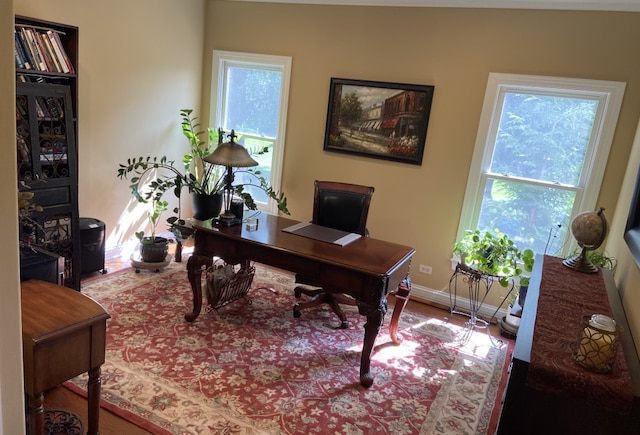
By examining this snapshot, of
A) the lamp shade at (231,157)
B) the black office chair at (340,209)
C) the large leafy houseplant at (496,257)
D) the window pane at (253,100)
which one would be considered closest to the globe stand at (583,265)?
the large leafy houseplant at (496,257)

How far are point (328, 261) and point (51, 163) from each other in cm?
216

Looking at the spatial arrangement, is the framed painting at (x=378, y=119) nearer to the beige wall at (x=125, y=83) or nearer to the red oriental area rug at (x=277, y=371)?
the red oriental area rug at (x=277, y=371)

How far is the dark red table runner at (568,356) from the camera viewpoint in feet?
4.69

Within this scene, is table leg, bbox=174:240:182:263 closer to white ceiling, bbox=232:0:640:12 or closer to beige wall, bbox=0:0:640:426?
beige wall, bbox=0:0:640:426

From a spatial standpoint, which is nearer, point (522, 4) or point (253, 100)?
point (522, 4)

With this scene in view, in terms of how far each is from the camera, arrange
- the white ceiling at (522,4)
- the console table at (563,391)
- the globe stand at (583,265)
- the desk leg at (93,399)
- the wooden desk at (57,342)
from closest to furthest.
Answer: the console table at (563,391)
the wooden desk at (57,342)
the desk leg at (93,399)
the globe stand at (583,265)
the white ceiling at (522,4)

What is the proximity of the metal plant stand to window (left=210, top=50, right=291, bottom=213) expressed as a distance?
206cm

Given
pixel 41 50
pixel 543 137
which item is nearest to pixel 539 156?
pixel 543 137

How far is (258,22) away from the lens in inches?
180

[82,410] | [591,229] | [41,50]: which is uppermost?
[41,50]

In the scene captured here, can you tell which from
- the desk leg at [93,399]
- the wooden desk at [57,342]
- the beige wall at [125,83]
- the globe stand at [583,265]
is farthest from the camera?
the beige wall at [125,83]

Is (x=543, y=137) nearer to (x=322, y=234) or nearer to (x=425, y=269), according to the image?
(x=425, y=269)

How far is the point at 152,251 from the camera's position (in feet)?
13.5

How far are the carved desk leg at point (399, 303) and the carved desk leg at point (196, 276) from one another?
4.53 ft
